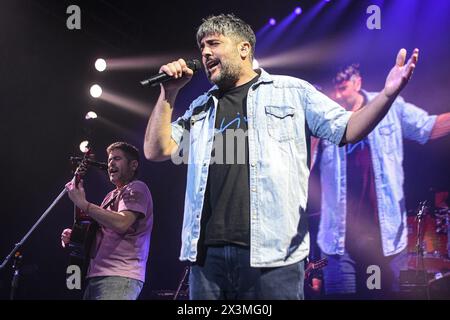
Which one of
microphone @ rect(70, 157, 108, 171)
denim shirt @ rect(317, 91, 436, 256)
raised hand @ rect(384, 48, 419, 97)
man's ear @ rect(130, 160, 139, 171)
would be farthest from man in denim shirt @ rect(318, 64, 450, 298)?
raised hand @ rect(384, 48, 419, 97)

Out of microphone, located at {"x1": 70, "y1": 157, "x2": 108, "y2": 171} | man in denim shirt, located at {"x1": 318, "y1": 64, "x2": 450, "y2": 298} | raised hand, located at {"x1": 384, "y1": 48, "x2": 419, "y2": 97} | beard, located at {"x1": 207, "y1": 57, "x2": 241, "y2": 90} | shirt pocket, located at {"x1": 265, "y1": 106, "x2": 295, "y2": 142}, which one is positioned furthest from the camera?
man in denim shirt, located at {"x1": 318, "y1": 64, "x2": 450, "y2": 298}

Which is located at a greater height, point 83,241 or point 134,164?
point 134,164

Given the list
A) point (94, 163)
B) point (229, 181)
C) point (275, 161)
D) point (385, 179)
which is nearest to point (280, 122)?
point (275, 161)

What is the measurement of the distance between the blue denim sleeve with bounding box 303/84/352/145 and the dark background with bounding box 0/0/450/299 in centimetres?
253

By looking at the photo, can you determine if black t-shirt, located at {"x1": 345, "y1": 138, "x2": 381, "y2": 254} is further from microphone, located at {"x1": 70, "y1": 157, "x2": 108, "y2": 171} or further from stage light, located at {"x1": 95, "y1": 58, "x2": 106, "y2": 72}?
stage light, located at {"x1": 95, "y1": 58, "x2": 106, "y2": 72}

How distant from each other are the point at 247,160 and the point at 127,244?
138cm

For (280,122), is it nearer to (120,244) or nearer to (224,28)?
(224,28)

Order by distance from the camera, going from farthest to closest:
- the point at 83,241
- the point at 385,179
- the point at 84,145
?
the point at 84,145 < the point at 385,179 < the point at 83,241

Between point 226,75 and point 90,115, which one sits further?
point 90,115

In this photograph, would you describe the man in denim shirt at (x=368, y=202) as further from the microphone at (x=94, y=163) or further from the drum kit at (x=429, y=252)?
the microphone at (x=94, y=163)

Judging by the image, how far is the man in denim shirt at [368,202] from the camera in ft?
13.3

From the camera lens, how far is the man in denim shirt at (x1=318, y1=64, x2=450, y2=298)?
405cm

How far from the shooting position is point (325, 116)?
6.12ft

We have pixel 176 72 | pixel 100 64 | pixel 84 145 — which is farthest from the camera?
pixel 100 64
